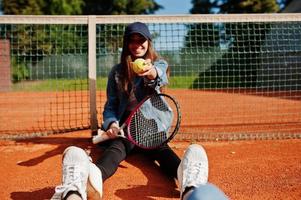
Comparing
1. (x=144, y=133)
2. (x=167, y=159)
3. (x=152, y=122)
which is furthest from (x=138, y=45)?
(x=167, y=159)

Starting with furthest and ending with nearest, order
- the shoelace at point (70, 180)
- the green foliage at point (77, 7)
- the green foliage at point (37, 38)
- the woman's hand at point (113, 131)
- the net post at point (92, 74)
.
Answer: the green foliage at point (77, 7) → the green foliage at point (37, 38) → the net post at point (92, 74) → the woman's hand at point (113, 131) → the shoelace at point (70, 180)

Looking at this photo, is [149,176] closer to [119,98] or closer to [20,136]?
[119,98]

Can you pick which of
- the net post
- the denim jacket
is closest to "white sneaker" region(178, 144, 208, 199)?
the denim jacket

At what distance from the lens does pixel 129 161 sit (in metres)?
4.10

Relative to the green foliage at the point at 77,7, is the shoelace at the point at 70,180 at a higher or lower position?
lower

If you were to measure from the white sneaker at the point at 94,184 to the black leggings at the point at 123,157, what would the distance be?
0.78 ft

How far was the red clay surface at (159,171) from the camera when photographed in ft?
11.3

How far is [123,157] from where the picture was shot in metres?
3.67

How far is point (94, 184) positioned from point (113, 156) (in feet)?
1.86

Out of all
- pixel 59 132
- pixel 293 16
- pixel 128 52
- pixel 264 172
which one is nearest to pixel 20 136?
pixel 59 132

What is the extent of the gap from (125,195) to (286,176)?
1.45m

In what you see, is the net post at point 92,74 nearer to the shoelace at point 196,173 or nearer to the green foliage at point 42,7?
the shoelace at point 196,173

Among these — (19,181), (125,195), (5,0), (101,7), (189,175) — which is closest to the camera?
(189,175)

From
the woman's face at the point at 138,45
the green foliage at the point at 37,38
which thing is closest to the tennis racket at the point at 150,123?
the woman's face at the point at 138,45
